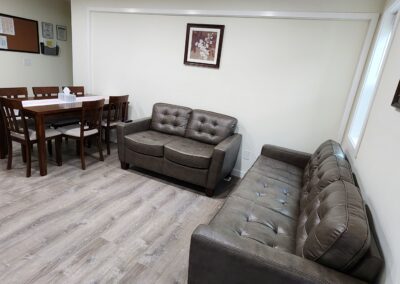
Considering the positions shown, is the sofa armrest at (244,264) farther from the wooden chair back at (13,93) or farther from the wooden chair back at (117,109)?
the wooden chair back at (13,93)

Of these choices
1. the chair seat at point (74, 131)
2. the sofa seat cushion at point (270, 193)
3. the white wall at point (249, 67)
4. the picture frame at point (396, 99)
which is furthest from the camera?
the chair seat at point (74, 131)

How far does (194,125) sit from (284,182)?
1.43 meters

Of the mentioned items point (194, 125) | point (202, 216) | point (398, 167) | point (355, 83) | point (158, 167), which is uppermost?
point (355, 83)

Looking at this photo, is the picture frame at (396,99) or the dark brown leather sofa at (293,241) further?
the picture frame at (396,99)

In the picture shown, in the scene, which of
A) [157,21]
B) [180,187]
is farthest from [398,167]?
[157,21]

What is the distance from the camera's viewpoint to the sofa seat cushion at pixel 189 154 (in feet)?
8.88

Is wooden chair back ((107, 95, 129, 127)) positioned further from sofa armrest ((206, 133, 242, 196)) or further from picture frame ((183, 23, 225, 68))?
sofa armrest ((206, 133, 242, 196))

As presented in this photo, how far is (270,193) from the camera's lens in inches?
81.7

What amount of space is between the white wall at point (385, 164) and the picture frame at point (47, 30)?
562cm

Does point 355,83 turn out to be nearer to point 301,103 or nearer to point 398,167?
point 301,103

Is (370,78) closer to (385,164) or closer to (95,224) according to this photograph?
(385,164)

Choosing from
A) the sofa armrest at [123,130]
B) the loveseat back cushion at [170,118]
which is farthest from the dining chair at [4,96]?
the loveseat back cushion at [170,118]

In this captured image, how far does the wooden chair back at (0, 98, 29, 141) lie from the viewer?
247 centimetres

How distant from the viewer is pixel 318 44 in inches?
106
